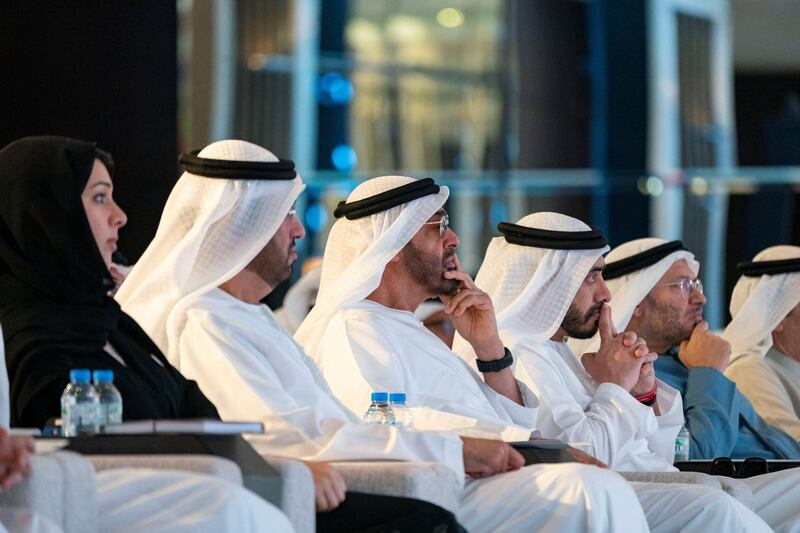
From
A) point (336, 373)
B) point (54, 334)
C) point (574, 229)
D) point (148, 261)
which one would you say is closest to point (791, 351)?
point (574, 229)

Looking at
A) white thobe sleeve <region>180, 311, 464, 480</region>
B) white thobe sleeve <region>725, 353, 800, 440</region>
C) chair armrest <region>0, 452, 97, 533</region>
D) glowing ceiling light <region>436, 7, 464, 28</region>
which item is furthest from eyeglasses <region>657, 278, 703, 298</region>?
glowing ceiling light <region>436, 7, 464, 28</region>

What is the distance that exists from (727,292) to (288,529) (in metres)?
9.11

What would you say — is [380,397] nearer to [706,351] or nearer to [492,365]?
[492,365]

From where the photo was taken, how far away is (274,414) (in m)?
3.72

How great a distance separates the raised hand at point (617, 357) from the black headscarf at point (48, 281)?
1.96m

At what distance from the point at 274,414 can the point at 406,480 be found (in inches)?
19.4

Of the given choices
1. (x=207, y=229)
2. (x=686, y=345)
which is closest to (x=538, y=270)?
(x=686, y=345)

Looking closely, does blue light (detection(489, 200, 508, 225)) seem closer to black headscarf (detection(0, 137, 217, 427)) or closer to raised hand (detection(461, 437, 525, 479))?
raised hand (detection(461, 437, 525, 479))

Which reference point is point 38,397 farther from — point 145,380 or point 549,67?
point 549,67

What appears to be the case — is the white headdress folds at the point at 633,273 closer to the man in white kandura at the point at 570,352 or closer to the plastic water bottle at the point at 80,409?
the man in white kandura at the point at 570,352

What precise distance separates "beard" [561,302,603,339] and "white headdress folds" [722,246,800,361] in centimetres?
135

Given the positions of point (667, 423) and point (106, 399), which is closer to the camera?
point (106, 399)

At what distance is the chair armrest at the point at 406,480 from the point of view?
11.0 ft

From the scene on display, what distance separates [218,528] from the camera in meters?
2.80
